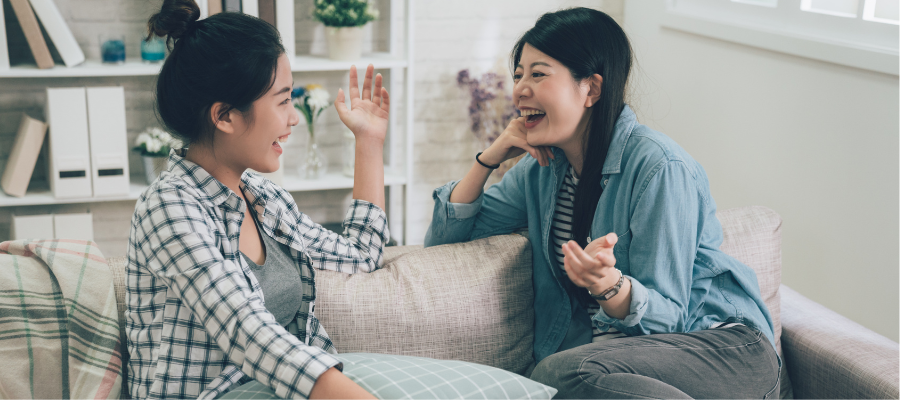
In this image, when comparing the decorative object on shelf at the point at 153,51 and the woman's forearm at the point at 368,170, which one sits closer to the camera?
the woman's forearm at the point at 368,170

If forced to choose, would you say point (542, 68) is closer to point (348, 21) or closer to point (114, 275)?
point (114, 275)

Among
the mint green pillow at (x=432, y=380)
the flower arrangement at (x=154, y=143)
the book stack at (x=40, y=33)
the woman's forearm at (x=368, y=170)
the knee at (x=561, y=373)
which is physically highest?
the book stack at (x=40, y=33)

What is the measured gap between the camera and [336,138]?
3.21 metres

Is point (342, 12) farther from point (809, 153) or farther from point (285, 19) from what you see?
point (809, 153)

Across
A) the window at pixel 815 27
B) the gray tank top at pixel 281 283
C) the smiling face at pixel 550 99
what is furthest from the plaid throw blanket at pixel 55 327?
the window at pixel 815 27

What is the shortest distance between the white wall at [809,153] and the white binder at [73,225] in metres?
2.09

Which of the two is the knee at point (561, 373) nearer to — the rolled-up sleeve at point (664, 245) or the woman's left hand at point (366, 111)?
the rolled-up sleeve at point (664, 245)

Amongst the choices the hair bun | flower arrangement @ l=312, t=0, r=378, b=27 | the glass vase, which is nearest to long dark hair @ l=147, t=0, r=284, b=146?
the hair bun

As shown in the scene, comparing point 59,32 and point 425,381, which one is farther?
point 59,32

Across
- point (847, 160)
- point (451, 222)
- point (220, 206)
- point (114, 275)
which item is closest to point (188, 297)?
point (220, 206)

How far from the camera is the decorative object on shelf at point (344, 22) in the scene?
2.78 metres

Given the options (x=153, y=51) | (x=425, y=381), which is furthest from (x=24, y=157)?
(x=425, y=381)

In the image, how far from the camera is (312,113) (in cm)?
289

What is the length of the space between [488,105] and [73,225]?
177 centimetres
